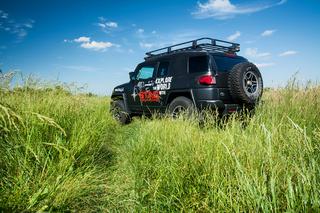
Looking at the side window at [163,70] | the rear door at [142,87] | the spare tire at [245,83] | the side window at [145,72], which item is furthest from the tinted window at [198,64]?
the side window at [145,72]

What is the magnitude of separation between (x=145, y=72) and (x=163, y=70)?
883 millimetres

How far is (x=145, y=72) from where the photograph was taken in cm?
826

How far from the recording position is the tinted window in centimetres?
635

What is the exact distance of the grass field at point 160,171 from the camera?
1897mm

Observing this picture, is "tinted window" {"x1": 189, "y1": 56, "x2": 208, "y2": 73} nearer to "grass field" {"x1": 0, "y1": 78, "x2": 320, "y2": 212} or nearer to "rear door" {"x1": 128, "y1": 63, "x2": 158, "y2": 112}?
"rear door" {"x1": 128, "y1": 63, "x2": 158, "y2": 112}

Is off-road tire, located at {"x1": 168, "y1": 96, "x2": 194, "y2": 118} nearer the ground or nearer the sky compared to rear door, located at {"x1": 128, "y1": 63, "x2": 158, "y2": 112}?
nearer the ground

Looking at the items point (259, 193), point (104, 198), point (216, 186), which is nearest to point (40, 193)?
point (104, 198)

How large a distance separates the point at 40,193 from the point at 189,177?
1.32m

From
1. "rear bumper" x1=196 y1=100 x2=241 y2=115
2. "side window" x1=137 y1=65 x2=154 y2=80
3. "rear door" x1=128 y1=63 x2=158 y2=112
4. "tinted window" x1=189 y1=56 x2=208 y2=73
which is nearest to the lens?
"rear bumper" x1=196 y1=100 x2=241 y2=115

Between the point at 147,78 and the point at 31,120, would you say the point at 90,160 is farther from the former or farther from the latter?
the point at 147,78

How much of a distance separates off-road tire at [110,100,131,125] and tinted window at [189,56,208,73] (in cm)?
291

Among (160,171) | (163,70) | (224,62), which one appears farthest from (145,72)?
(160,171)

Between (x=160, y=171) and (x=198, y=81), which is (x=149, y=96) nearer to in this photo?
(x=198, y=81)

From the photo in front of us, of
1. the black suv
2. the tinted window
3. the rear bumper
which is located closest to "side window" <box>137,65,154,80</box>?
the black suv
